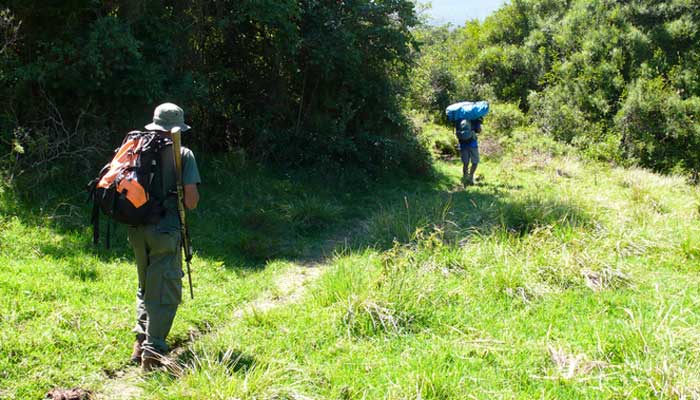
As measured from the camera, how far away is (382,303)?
16.0 ft

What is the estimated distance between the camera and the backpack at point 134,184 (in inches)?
151

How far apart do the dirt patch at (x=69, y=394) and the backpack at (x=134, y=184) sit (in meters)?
1.17

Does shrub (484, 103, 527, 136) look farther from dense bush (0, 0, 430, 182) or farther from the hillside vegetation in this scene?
dense bush (0, 0, 430, 182)

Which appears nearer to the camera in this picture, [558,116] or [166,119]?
[166,119]

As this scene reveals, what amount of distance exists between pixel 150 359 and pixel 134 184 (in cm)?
129

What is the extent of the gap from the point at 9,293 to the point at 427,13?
1276 cm

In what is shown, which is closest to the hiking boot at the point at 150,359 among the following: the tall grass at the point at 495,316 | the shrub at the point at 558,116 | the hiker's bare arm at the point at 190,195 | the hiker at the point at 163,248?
the hiker at the point at 163,248

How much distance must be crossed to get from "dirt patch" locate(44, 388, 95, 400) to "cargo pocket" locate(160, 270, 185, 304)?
762 mm

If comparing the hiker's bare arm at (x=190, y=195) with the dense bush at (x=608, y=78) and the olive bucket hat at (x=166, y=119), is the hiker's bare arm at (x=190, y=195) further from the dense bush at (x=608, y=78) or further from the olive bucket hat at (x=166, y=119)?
the dense bush at (x=608, y=78)

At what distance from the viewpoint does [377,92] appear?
11.4 meters

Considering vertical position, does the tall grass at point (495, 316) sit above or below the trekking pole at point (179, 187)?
below

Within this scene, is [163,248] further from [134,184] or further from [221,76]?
[221,76]

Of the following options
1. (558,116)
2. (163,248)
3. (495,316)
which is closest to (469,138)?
(495,316)

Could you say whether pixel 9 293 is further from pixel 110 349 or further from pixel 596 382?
pixel 596 382
